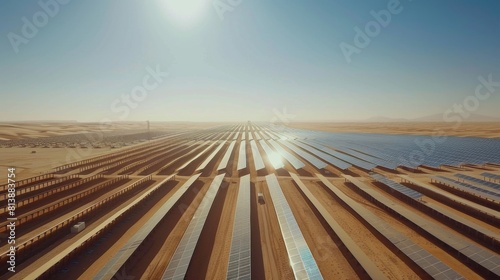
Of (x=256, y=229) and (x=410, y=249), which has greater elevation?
(x=410, y=249)

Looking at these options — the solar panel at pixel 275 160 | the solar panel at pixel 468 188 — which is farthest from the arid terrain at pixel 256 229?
the solar panel at pixel 275 160

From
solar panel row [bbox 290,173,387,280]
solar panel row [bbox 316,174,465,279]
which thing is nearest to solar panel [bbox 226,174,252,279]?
solar panel row [bbox 290,173,387,280]

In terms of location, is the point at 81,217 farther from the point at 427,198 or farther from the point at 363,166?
the point at 363,166

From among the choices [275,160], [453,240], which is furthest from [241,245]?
[275,160]

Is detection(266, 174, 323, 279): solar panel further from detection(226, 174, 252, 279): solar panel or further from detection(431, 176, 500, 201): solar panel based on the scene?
detection(431, 176, 500, 201): solar panel

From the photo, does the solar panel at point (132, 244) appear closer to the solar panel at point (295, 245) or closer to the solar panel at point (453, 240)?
the solar panel at point (295, 245)

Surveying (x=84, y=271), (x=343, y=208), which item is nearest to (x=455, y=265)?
(x=343, y=208)

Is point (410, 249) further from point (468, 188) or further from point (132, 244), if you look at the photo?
point (468, 188)
